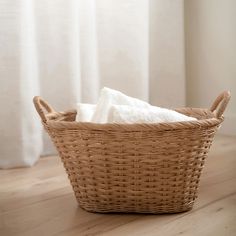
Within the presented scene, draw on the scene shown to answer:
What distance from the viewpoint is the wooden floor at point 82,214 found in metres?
0.80

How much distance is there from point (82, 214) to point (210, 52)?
1274mm

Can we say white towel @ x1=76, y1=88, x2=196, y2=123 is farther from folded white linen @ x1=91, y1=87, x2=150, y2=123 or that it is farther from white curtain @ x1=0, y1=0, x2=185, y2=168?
white curtain @ x1=0, y1=0, x2=185, y2=168

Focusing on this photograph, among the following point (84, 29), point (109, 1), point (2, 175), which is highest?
point (109, 1)

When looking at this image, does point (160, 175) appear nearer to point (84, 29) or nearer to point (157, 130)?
point (157, 130)

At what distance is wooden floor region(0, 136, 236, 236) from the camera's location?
798mm

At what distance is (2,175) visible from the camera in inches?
48.4

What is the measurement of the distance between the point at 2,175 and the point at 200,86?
3.66 feet

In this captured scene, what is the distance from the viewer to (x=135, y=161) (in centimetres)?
83

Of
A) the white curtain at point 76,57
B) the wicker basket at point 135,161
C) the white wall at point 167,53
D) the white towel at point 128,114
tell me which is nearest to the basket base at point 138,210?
Answer: the wicker basket at point 135,161

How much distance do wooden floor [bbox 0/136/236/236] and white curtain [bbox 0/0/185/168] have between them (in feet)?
0.66

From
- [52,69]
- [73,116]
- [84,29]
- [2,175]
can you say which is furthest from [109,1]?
[2,175]

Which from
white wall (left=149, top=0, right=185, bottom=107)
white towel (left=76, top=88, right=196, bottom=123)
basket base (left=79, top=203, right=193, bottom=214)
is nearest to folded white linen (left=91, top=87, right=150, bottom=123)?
white towel (left=76, top=88, right=196, bottom=123)

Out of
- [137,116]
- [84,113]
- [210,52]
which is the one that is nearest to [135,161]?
[137,116]

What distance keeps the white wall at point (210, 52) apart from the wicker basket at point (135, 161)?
1.03 metres
